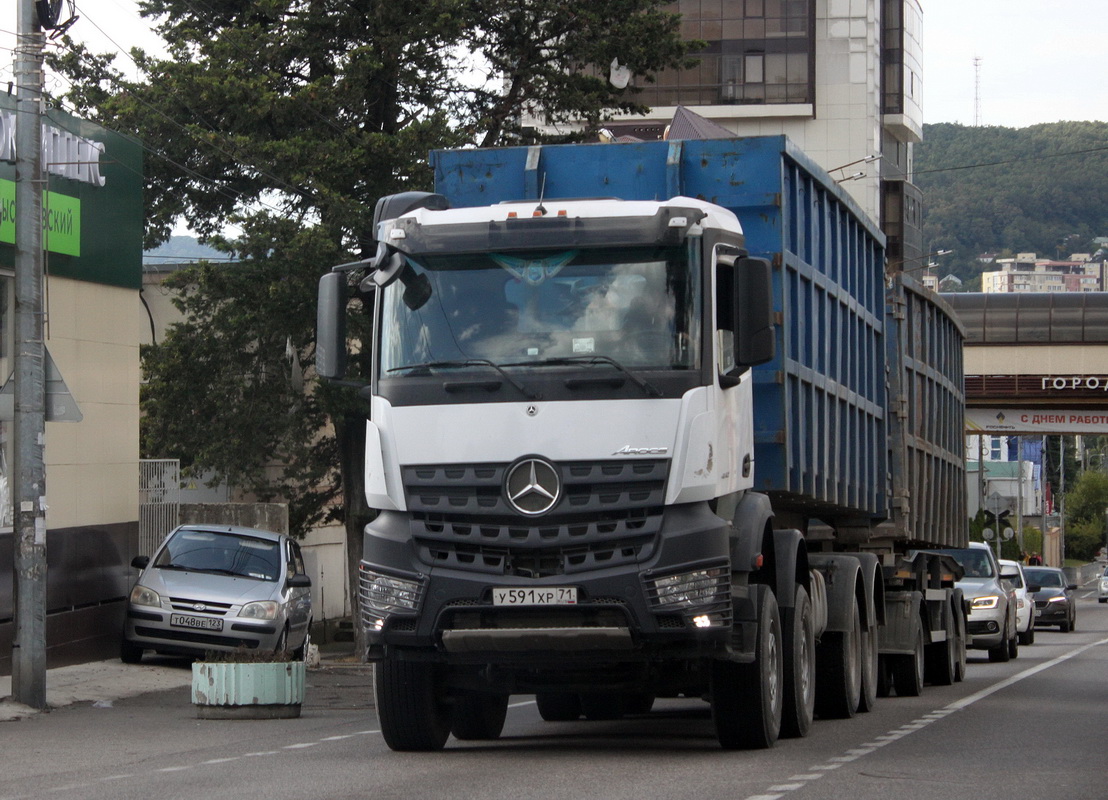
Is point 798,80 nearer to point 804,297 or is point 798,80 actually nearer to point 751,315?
point 804,297

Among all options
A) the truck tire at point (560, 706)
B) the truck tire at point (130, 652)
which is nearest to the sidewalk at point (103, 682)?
the truck tire at point (130, 652)

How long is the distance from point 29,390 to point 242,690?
10.4 feet

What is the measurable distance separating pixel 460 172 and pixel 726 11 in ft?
190

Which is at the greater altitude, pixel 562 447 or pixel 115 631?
pixel 562 447

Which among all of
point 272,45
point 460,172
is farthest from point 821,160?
point 460,172

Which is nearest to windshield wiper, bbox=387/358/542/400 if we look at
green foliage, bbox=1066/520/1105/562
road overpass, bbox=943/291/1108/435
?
road overpass, bbox=943/291/1108/435

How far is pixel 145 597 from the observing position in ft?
63.9

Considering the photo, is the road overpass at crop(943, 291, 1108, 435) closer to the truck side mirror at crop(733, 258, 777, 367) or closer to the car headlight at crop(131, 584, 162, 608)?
the car headlight at crop(131, 584, 162, 608)

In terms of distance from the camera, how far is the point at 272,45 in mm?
25953

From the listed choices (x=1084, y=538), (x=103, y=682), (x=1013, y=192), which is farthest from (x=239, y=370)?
(x=1013, y=192)

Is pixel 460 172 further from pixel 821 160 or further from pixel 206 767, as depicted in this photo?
pixel 821 160

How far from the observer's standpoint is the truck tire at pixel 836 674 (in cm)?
1389

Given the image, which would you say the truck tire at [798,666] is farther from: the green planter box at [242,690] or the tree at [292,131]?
the tree at [292,131]

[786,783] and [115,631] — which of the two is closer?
[786,783]
